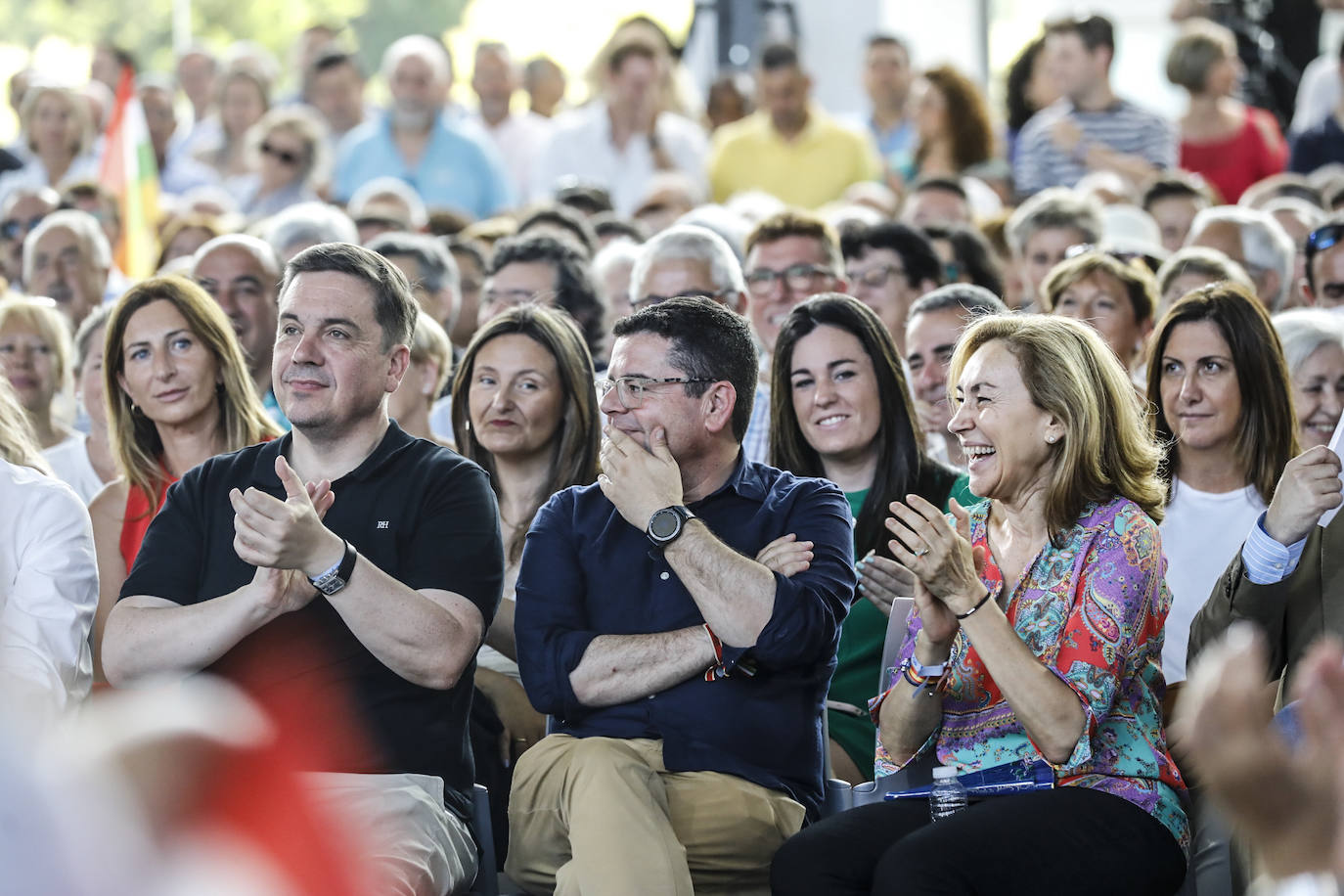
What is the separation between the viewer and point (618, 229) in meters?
8.10

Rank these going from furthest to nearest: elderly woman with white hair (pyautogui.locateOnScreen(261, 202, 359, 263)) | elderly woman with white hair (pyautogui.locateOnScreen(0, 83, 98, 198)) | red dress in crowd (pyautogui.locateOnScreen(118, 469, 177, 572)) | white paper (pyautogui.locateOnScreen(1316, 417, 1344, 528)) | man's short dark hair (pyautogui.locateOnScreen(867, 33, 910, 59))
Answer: man's short dark hair (pyautogui.locateOnScreen(867, 33, 910, 59)) < elderly woman with white hair (pyautogui.locateOnScreen(0, 83, 98, 198)) < elderly woman with white hair (pyautogui.locateOnScreen(261, 202, 359, 263)) < red dress in crowd (pyautogui.locateOnScreen(118, 469, 177, 572)) < white paper (pyautogui.locateOnScreen(1316, 417, 1344, 528))

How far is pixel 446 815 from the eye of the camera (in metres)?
3.66

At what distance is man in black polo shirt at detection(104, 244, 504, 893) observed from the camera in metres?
3.55

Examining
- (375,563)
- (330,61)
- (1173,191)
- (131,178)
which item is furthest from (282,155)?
(375,563)

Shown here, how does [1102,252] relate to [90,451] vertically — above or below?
above

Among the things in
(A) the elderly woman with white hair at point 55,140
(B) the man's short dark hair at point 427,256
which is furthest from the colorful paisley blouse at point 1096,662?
(A) the elderly woman with white hair at point 55,140

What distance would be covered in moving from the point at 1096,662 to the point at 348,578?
4.90ft

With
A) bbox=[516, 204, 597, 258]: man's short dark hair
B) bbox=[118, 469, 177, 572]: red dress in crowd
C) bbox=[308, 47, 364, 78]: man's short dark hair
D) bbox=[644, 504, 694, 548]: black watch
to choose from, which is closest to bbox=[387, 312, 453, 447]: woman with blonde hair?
bbox=[118, 469, 177, 572]: red dress in crowd

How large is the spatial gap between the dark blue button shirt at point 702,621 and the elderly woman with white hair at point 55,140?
7.38m

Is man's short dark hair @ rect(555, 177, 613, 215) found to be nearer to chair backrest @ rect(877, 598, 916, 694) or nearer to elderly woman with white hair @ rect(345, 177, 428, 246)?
elderly woman with white hair @ rect(345, 177, 428, 246)

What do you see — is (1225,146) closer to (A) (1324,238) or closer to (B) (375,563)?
(A) (1324,238)

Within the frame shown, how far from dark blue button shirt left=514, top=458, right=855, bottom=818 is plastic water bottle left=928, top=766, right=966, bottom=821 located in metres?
0.29

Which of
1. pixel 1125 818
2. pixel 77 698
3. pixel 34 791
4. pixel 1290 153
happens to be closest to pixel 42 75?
pixel 1290 153

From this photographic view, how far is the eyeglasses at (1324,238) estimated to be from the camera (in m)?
6.01
